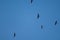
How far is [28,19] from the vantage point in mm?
1129

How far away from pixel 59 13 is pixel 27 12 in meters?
0.39

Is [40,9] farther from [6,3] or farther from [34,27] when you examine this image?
[6,3]

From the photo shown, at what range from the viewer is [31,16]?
1.13 m

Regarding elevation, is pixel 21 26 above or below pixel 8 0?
below

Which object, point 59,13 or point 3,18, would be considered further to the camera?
point 59,13

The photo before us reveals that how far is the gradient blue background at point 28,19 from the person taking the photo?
108 cm

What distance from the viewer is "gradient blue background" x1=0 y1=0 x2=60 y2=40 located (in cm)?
108

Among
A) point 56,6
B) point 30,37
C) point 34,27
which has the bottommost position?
point 30,37

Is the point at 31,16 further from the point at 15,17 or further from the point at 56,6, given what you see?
the point at 56,6

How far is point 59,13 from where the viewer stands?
3.90 ft

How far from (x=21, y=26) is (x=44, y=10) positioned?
324mm

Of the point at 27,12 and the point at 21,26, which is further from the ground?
the point at 27,12

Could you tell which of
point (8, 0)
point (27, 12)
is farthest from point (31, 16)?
point (8, 0)

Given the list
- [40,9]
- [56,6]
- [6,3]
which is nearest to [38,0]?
[40,9]
